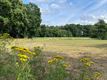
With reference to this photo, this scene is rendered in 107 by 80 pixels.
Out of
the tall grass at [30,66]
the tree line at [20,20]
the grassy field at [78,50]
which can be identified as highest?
the tree line at [20,20]

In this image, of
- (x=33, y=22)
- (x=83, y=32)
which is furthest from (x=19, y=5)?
(x=83, y=32)

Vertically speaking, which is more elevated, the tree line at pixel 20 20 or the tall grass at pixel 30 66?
the tree line at pixel 20 20

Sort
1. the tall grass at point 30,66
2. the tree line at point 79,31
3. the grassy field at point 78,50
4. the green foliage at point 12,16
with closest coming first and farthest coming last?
1. the tall grass at point 30,66
2. the grassy field at point 78,50
3. the green foliage at point 12,16
4. the tree line at point 79,31

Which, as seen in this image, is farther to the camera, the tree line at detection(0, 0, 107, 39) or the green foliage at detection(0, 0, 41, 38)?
the tree line at detection(0, 0, 107, 39)

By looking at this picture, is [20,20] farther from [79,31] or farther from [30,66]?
[79,31]

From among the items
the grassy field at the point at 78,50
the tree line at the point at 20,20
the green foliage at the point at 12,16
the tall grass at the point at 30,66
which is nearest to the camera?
the tall grass at the point at 30,66

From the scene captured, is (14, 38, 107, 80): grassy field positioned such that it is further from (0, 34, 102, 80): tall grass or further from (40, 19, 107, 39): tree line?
(40, 19, 107, 39): tree line

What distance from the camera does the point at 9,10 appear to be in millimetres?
62156

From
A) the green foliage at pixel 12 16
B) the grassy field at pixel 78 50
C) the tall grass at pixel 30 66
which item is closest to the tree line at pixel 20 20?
the green foliage at pixel 12 16

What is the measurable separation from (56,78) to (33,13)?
85.9 m

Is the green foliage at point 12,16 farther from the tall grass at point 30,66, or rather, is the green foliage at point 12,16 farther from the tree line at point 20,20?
the tall grass at point 30,66

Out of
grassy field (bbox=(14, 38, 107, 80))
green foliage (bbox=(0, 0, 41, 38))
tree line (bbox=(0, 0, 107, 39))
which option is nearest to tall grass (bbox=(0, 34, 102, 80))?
grassy field (bbox=(14, 38, 107, 80))

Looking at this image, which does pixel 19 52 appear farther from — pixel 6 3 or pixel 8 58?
pixel 6 3

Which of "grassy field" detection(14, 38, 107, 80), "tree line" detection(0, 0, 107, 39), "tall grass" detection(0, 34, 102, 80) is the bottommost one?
"grassy field" detection(14, 38, 107, 80)
